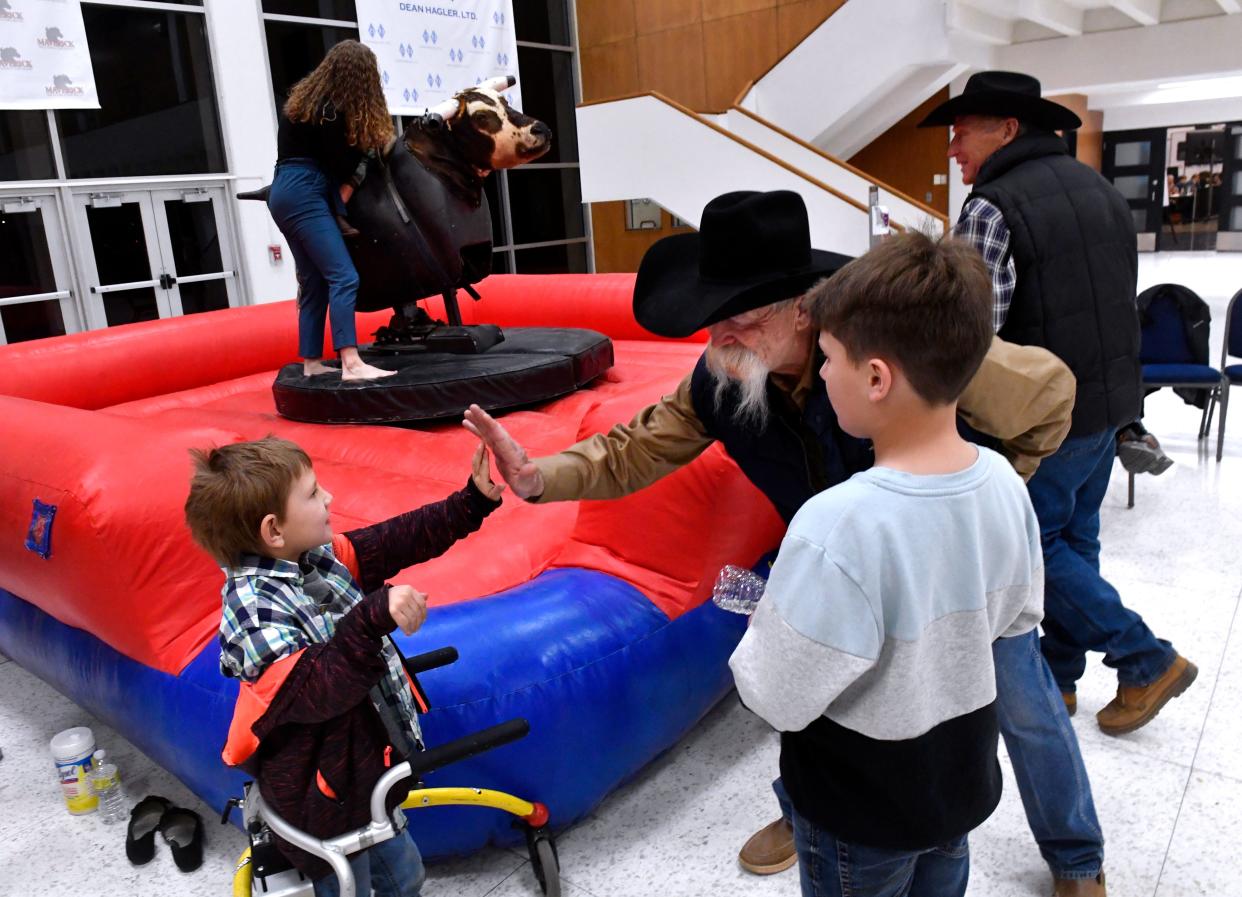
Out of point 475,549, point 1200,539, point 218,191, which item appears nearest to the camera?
point 475,549

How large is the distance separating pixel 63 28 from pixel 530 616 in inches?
285

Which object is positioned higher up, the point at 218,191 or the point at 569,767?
the point at 218,191

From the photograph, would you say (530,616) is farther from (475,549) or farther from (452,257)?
(452,257)

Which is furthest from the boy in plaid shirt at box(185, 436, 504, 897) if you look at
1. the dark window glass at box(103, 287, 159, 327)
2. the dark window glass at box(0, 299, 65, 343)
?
the dark window glass at box(103, 287, 159, 327)

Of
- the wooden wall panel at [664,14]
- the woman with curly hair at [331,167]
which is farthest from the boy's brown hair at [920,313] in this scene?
the wooden wall panel at [664,14]

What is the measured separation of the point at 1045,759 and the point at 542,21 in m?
12.1

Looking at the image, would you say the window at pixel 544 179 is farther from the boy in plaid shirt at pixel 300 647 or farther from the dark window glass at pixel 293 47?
the boy in plaid shirt at pixel 300 647

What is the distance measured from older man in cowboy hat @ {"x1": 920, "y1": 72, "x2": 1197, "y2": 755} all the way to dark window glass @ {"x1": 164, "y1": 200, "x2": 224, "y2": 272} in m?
7.49

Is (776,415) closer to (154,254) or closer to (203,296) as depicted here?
(154,254)

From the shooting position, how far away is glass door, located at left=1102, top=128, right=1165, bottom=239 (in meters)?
15.8

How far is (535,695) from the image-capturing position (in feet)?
6.03

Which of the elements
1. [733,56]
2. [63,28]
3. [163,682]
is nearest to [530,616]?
[163,682]

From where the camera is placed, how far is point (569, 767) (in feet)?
6.22

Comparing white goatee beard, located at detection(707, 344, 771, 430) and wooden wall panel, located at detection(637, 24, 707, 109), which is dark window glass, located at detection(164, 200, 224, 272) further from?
white goatee beard, located at detection(707, 344, 771, 430)
